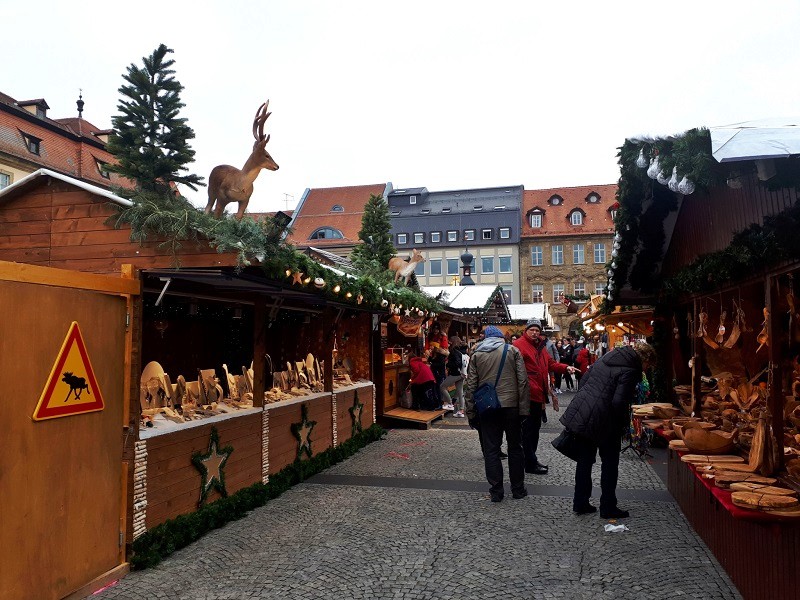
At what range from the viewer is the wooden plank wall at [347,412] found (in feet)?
34.0

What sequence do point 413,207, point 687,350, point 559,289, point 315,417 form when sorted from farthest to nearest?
point 413,207 < point 559,289 < point 315,417 < point 687,350

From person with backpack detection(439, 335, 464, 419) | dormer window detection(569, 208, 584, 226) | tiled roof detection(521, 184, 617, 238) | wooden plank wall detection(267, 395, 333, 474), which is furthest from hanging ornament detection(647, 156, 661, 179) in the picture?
dormer window detection(569, 208, 584, 226)

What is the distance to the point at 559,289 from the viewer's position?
53250 millimetres

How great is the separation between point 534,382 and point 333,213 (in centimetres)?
5067

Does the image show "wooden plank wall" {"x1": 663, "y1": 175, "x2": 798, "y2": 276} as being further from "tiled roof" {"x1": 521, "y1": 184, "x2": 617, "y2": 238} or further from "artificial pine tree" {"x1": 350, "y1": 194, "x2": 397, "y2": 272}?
"tiled roof" {"x1": 521, "y1": 184, "x2": 617, "y2": 238}

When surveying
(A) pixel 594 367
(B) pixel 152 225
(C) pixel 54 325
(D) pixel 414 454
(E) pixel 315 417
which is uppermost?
(B) pixel 152 225

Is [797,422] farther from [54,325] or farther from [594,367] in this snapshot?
[54,325]

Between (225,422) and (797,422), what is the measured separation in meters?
5.09

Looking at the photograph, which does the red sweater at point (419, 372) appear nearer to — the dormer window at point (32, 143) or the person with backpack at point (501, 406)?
the person with backpack at point (501, 406)

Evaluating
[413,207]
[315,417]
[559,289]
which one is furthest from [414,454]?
[413,207]

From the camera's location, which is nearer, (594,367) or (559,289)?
(594,367)

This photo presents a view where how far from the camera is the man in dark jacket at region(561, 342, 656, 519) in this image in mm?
6051

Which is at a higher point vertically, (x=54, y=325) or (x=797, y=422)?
(x=54, y=325)

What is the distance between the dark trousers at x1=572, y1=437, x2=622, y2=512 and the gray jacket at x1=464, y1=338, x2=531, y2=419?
1024 millimetres
